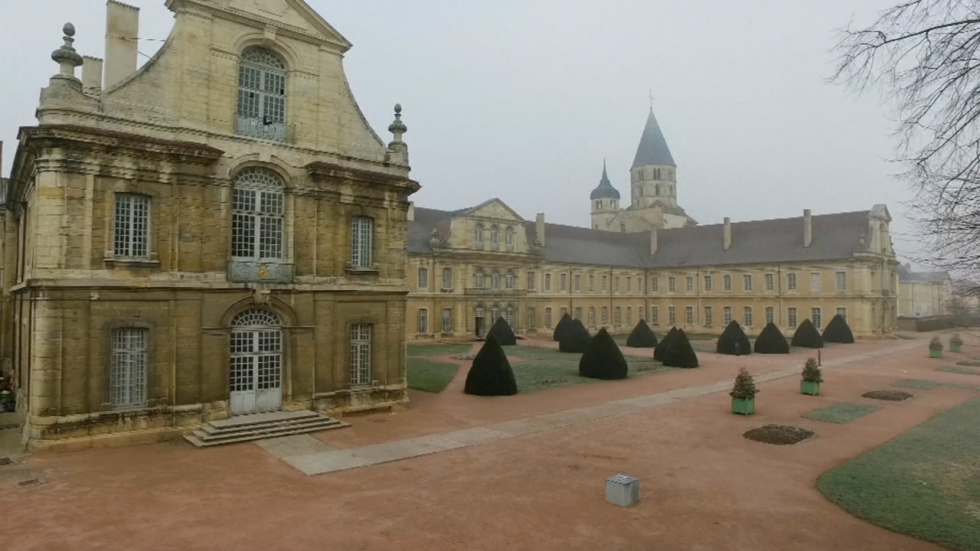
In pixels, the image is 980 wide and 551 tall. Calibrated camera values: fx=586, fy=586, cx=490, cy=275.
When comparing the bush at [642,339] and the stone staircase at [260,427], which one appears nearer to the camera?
the stone staircase at [260,427]

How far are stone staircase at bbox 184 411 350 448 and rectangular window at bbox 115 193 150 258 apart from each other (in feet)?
14.8

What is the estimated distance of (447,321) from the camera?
4322cm

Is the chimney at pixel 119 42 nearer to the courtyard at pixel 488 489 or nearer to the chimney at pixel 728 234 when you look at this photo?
the courtyard at pixel 488 489

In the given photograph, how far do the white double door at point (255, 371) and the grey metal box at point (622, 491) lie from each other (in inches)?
385

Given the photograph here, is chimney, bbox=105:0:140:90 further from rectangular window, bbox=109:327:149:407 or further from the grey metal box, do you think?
the grey metal box

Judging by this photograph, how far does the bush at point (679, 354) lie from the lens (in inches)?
1120

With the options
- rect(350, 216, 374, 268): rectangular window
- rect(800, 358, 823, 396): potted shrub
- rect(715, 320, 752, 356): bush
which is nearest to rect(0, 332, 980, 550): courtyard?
rect(800, 358, 823, 396): potted shrub

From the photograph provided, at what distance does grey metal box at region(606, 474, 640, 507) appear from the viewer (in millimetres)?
9812

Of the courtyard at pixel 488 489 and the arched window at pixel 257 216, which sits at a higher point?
the arched window at pixel 257 216

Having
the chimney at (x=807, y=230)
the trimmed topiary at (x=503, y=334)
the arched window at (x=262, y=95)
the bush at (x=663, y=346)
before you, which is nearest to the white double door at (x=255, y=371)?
the arched window at (x=262, y=95)

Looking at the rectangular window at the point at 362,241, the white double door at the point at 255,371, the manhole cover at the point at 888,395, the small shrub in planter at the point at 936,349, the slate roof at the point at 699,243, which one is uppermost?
the slate roof at the point at 699,243

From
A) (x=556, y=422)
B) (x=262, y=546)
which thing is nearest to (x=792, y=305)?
(x=556, y=422)

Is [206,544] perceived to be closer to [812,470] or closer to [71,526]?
[71,526]

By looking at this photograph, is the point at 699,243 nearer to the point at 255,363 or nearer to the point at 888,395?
the point at 888,395
